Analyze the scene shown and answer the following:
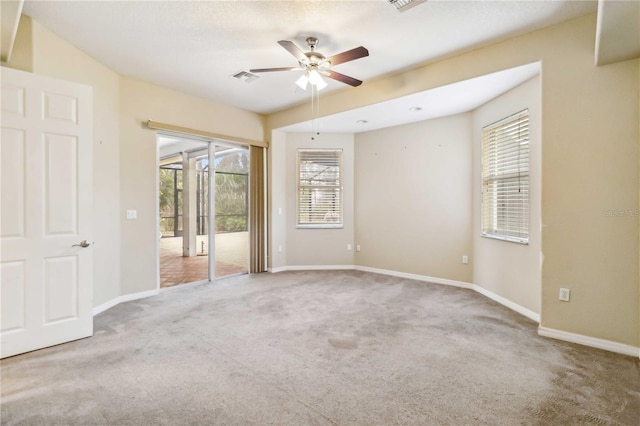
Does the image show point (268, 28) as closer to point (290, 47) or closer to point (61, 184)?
point (290, 47)

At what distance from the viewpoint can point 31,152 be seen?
2.63m

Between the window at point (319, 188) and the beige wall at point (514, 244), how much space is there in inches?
96.7

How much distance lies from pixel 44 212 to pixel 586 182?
4.79 meters

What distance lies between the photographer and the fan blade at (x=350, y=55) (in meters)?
2.69

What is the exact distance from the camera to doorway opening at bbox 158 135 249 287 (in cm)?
487

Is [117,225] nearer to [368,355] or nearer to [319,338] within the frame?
[319,338]

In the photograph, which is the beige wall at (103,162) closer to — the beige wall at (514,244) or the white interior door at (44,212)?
the white interior door at (44,212)

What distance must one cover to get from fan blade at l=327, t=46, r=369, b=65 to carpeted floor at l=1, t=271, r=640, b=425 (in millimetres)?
2599

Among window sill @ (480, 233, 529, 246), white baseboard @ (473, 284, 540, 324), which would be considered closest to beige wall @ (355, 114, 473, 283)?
white baseboard @ (473, 284, 540, 324)

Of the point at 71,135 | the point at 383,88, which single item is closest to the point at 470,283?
the point at 383,88

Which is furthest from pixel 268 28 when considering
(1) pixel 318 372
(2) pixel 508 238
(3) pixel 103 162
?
(2) pixel 508 238

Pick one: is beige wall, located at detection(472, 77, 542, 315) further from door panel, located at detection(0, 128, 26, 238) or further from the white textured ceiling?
door panel, located at detection(0, 128, 26, 238)

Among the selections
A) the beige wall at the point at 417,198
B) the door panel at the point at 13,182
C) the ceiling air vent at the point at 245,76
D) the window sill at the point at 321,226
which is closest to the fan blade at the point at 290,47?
the ceiling air vent at the point at 245,76

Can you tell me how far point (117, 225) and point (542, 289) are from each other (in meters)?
4.92
